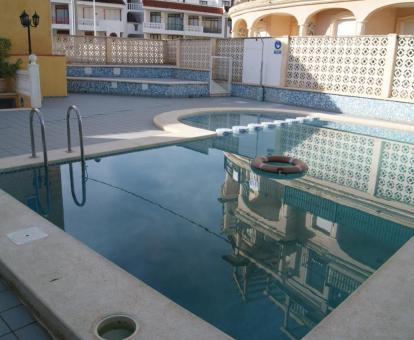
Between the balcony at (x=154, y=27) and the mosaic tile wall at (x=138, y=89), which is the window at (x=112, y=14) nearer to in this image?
the balcony at (x=154, y=27)

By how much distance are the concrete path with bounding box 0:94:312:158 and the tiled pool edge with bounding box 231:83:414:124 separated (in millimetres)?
558

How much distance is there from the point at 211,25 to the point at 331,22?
3009cm

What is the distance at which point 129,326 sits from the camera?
2.40 m

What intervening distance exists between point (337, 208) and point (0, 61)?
1124 centimetres

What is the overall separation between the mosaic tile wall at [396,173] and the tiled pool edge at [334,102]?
8.99 feet

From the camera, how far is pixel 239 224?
4453 mm

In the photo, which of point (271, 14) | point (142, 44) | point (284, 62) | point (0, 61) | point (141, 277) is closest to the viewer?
point (141, 277)

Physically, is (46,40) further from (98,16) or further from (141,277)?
(98,16)

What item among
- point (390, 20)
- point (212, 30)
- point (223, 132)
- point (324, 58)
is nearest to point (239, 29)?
point (390, 20)

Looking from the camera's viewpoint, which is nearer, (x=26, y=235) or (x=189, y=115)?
(x=26, y=235)

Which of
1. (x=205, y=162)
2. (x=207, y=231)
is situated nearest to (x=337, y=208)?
(x=207, y=231)

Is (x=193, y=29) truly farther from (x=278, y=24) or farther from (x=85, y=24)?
(x=278, y=24)

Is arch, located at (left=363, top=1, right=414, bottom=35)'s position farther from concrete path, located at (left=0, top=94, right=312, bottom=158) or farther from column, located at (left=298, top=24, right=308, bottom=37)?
concrete path, located at (left=0, top=94, right=312, bottom=158)

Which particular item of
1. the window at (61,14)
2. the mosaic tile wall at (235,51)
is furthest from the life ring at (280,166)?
the window at (61,14)
